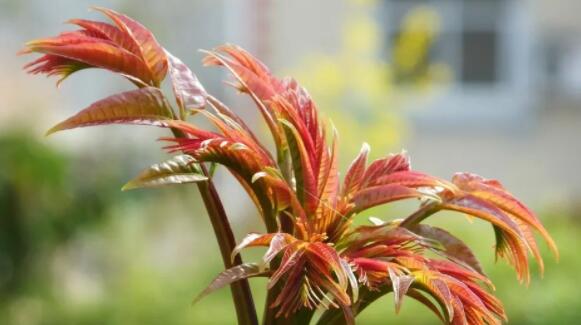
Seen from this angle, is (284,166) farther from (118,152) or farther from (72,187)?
(118,152)

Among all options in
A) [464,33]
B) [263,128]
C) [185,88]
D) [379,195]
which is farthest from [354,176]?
[464,33]

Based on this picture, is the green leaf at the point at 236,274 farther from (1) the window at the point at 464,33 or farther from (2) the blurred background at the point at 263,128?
(1) the window at the point at 464,33

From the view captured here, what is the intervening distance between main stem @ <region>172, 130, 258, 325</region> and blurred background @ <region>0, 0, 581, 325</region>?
3.43m

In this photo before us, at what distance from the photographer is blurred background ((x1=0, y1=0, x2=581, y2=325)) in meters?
5.18

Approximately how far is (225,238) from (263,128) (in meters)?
5.43

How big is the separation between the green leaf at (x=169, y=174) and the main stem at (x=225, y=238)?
0.10 ft

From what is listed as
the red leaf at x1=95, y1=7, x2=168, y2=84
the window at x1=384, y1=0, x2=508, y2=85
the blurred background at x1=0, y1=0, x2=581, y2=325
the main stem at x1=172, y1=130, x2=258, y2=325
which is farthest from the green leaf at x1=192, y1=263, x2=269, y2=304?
the window at x1=384, y1=0, x2=508, y2=85

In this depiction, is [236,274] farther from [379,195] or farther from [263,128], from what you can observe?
[263,128]

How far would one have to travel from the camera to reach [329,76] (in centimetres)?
646

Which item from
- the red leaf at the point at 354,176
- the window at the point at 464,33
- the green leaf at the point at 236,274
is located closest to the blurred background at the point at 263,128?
the window at the point at 464,33

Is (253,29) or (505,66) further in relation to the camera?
(505,66)

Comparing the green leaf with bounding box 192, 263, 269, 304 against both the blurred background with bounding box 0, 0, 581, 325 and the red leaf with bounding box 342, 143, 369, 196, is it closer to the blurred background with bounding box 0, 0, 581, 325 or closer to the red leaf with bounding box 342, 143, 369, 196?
the red leaf with bounding box 342, 143, 369, 196

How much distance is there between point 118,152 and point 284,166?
5255mm

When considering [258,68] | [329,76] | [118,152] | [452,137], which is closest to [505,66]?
[452,137]
